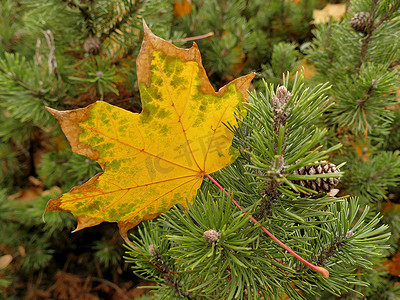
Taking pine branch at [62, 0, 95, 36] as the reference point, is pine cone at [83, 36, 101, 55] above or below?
below

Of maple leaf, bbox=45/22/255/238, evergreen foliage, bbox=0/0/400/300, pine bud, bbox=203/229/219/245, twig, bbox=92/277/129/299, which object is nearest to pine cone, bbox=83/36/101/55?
evergreen foliage, bbox=0/0/400/300

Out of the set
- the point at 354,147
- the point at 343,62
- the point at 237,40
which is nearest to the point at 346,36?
the point at 343,62

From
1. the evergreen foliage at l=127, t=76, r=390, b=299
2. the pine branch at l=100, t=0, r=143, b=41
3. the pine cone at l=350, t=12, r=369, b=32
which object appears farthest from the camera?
the pine branch at l=100, t=0, r=143, b=41

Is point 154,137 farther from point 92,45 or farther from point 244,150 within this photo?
point 92,45

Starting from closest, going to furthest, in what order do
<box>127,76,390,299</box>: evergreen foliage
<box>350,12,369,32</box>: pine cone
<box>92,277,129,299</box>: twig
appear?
<box>127,76,390,299</box>: evergreen foliage → <box>350,12,369,32</box>: pine cone → <box>92,277,129,299</box>: twig

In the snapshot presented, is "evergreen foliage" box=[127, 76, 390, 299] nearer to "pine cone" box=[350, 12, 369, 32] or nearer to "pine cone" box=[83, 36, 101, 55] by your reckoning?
"pine cone" box=[350, 12, 369, 32]

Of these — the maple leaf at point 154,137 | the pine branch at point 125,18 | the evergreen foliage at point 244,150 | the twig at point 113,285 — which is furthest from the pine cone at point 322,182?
the twig at point 113,285
